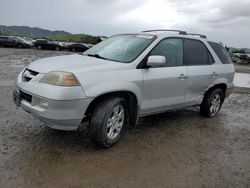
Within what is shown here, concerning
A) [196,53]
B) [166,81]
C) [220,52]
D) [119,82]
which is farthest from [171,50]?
[220,52]

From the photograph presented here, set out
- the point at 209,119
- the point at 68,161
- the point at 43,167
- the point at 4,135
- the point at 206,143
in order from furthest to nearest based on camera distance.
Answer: the point at 209,119
the point at 206,143
the point at 4,135
the point at 68,161
the point at 43,167

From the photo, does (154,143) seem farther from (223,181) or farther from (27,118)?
(27,118)

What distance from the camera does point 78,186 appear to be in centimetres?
333

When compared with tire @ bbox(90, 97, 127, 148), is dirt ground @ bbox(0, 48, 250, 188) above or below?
below

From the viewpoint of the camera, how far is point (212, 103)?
659 cm

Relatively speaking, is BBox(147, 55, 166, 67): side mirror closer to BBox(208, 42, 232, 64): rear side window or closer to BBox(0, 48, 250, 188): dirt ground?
BBox(0, 48, 250, 188): dirt ground

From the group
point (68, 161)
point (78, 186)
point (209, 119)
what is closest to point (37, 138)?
point (68, 161)

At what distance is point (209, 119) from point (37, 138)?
3.85 meters

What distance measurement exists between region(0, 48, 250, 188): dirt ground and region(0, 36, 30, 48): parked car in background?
115 ft

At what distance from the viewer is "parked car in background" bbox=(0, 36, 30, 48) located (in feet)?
124

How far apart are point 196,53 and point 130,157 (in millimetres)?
2802

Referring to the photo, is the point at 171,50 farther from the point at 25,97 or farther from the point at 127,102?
the point at 25,97

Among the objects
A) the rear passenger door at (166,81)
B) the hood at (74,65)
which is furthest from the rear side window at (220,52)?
the hood at (74,65)

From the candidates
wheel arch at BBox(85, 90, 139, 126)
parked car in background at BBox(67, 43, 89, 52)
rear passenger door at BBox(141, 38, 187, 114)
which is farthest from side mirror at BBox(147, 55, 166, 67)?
parked car in background at BBox(67, 43, 89, 52)
